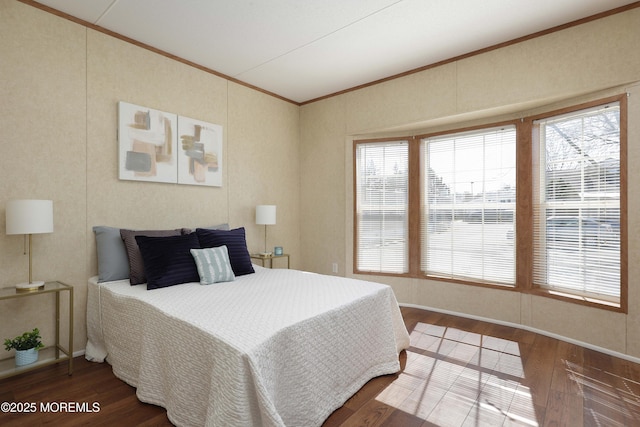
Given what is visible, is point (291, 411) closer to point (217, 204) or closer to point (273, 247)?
point (217, 204)

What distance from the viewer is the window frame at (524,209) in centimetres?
269

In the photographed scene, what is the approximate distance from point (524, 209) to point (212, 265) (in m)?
3.12

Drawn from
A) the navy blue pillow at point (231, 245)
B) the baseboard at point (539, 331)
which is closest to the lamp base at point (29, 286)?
the navy blue pillow at point (231, 245)

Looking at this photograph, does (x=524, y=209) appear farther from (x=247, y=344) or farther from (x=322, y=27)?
(x=247, y=344)

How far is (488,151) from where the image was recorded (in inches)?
144

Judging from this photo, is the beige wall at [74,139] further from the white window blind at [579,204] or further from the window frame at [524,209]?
the white window blind at [579,204]

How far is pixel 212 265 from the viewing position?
2822 mm

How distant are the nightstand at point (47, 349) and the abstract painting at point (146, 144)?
1.08 metres

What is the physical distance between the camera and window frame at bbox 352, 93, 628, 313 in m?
2.69

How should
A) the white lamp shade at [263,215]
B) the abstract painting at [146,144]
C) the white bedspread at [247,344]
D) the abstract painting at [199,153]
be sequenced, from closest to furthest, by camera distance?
the white bedspread at [247,344] < the abstract painting at [146,144] < the abstract painting at [199,153] < the white lamp shade at [263,215]

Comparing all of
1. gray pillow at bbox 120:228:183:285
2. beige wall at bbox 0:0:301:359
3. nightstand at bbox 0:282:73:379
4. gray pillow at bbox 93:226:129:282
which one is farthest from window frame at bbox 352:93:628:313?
nightstand at bbox 0:282:73:379

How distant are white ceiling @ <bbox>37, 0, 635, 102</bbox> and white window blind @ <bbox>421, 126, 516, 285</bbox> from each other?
0.99 meters

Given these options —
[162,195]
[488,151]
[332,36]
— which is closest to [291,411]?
[162,195]

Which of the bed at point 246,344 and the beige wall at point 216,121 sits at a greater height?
the beige wall at point 216,121
